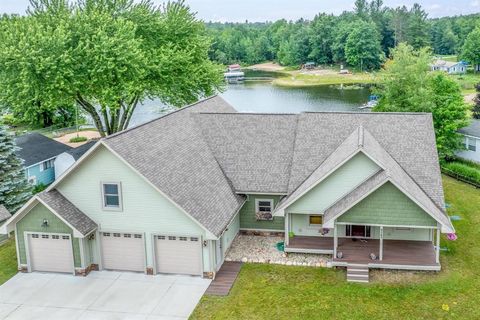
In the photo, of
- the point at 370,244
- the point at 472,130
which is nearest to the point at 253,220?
the point at 370,244

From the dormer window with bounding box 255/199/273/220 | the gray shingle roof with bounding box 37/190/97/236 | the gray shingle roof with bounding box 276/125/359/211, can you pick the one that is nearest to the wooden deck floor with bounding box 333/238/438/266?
the gray shingle roof with bounding box 276/125/359/211

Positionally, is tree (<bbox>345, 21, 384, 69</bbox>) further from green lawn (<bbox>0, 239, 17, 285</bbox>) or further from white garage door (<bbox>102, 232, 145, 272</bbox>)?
white garage door (<bbox>102, 232, 145, 272</bbox>)

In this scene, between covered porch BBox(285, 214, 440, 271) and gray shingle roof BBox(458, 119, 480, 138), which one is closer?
covered porch BBox(285, 214, 440, 271)

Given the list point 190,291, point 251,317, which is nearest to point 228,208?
point 190,291

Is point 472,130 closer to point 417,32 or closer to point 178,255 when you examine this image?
point 178,255

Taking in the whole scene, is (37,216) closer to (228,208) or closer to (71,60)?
(228,208)

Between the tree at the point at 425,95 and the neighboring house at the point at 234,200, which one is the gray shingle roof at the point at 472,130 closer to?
the tree at the point at 425,95
